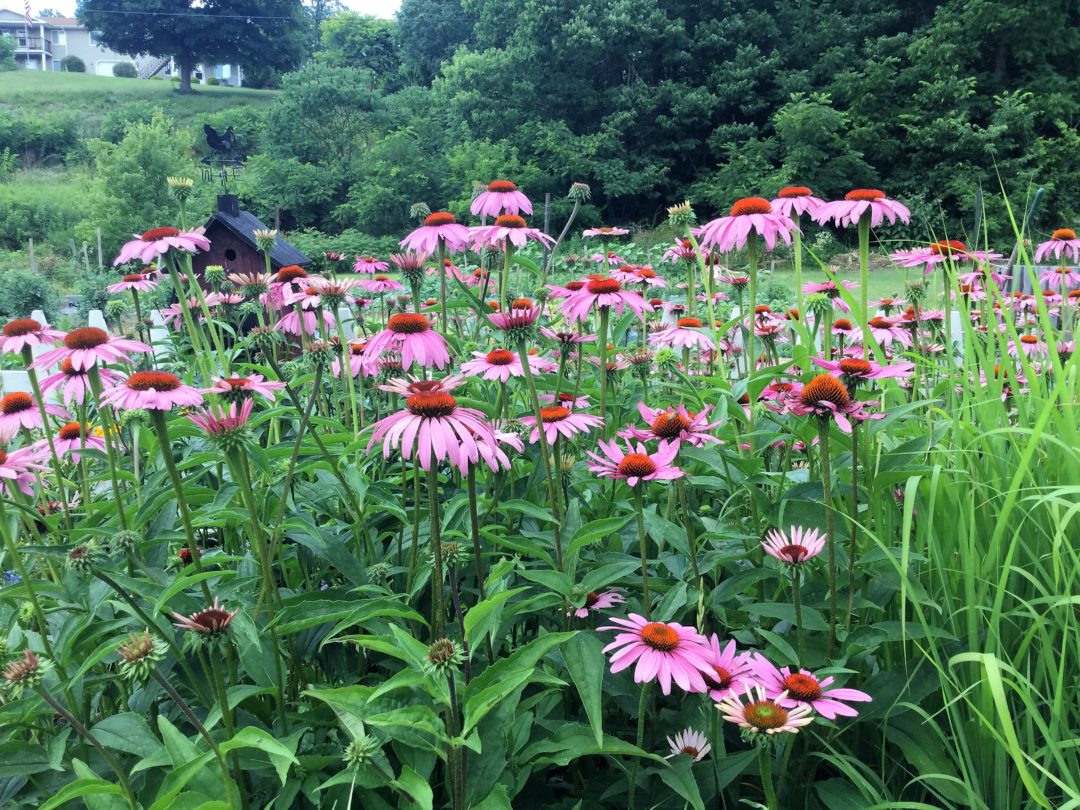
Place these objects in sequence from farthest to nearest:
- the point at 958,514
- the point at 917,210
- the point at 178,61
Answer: the point at 178,61, the point at 917,210, the point at 958,514

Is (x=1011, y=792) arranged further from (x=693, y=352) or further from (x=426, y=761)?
(x=693, y=352)

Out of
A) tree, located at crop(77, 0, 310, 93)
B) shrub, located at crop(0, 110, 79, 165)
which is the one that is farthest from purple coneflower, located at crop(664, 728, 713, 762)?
tree, located at crop(77, 0, 310, 93)

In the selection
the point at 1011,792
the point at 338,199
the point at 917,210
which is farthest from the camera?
the point at 338,199

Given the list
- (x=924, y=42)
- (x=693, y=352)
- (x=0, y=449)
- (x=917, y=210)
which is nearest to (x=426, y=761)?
(x=0, y=449)

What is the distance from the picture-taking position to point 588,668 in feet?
2.74

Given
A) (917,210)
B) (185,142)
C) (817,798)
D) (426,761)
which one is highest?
(185,142)

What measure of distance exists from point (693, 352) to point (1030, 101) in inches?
527

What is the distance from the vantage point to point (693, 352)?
2514 millimetres

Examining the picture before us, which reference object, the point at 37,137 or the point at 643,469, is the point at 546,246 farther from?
the point at 37,137

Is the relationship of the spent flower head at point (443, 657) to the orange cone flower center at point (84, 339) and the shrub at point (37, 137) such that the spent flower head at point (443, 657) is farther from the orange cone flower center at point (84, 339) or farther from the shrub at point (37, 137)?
the shrub at point (37, 137)

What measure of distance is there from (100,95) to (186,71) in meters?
4.09

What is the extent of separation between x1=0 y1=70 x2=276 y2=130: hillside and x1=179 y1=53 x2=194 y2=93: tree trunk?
38 cm

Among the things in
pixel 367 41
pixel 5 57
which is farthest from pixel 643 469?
pixel 5 57

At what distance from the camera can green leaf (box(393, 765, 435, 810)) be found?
715mm
